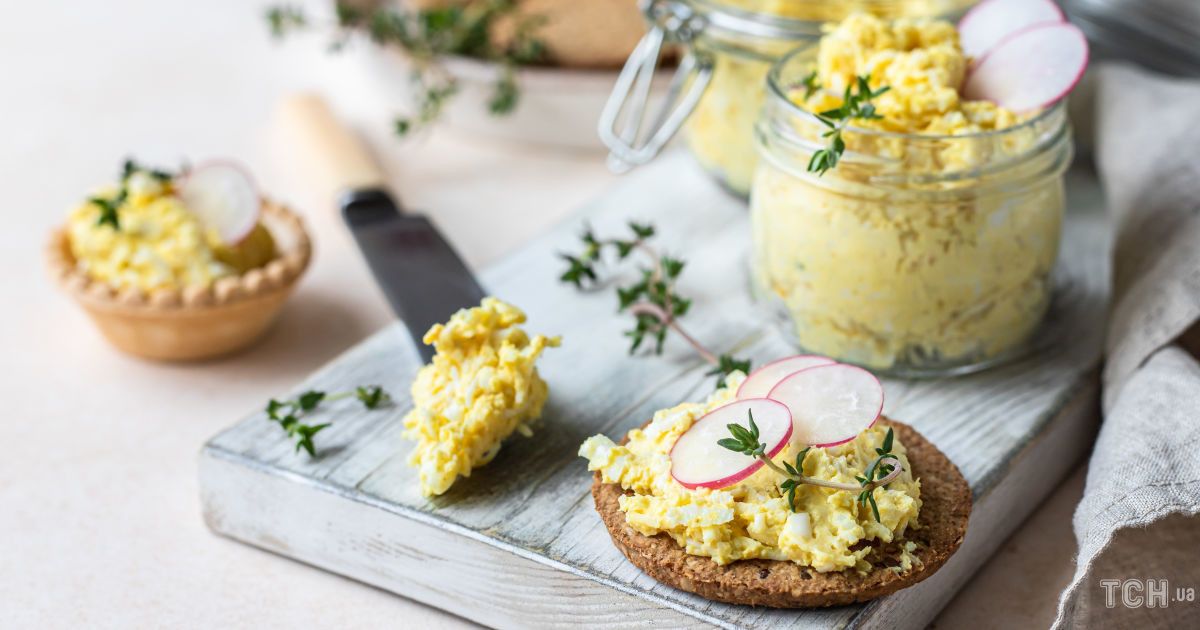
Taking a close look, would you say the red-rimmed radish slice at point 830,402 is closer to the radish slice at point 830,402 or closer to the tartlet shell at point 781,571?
the radish slice at point 830,402

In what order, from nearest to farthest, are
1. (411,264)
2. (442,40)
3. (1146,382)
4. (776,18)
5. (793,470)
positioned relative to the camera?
(793,470) → (1146,382) → (411,264) → (776,18) → (442,40)

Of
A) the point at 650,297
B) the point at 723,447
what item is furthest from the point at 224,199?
the point at 723,447

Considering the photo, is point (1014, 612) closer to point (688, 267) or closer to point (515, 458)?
point (515, 458)

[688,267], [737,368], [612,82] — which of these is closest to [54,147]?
[612,82]

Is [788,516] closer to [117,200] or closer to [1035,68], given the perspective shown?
[1035,68]

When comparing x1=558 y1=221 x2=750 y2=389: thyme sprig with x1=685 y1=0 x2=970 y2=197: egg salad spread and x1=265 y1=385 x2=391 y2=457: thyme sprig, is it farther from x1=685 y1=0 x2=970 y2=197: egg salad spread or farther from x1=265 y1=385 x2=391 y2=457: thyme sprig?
x1=265 y1=385 x2=391 y2=457: thyme sprig

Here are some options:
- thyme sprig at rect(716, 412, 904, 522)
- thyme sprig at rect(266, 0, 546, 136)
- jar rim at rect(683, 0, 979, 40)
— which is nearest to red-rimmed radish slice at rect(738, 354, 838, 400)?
thyme sprig at rect(716, 412, 904, 522)
